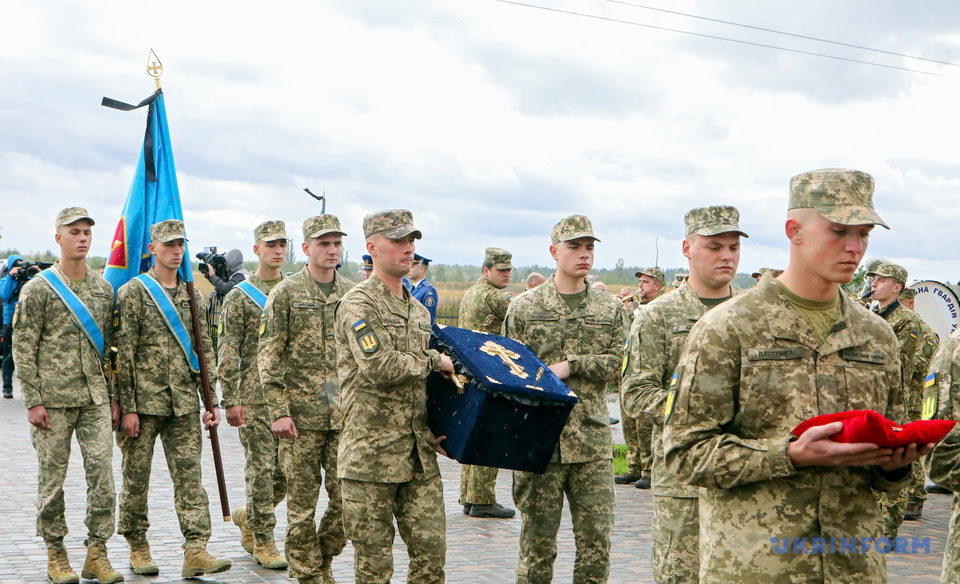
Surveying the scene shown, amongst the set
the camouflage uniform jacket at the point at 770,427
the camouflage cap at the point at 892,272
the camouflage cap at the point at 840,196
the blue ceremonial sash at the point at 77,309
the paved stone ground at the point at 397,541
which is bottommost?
the paved stone ground at the point at 397,541

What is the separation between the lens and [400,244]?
20.2 feet

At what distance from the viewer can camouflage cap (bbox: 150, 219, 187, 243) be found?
8062 mm

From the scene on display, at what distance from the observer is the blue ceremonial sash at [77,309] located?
7797 millimetres

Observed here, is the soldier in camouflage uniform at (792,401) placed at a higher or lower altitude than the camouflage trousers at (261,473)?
higher

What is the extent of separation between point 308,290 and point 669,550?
132 inches

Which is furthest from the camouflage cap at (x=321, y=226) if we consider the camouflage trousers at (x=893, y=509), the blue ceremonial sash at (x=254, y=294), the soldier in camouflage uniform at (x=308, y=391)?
the camouflage trousers at (x=893, y=509)

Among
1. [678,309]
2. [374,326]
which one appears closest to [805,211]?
[678,309]

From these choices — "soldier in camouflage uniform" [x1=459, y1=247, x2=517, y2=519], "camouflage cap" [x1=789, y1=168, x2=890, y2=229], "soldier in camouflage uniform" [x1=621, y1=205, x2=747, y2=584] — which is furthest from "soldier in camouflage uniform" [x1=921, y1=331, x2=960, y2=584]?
"soldier in camouflage uniform" [x1=459, y1=247, x2=517, y2=519]

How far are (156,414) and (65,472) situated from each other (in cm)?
77

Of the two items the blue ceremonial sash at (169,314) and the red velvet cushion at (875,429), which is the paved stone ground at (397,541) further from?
the red velvet cushion at (875,429)

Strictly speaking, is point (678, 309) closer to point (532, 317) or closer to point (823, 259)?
point (532, 317)

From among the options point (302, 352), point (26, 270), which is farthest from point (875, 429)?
point (26, 270)

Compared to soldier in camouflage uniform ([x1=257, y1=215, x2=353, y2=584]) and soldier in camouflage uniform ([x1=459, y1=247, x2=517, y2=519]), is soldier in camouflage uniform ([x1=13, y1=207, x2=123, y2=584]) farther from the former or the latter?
soldier in camouflage uniform ([x1=459, y1=247, x2=517, y2=519])

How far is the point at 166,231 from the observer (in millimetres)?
8078
